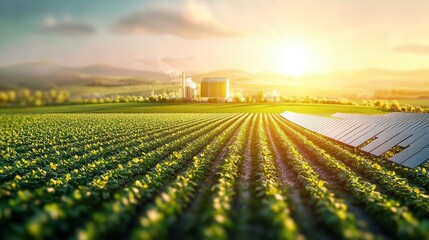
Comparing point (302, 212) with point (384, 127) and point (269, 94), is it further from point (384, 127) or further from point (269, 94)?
point (269, 94)

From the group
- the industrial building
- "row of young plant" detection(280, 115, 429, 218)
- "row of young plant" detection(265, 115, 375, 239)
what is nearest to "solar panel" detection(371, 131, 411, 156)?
"row of young plant" detection(280, 115, 429, 218)

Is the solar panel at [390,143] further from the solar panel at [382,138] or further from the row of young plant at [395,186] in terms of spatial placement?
the row of young plant at [395,186]

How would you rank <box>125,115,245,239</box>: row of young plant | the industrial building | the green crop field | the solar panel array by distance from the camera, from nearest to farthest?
<box>125,115,245,239</box>: row of young plant, the green crop field, the solar panel array, the industrial building

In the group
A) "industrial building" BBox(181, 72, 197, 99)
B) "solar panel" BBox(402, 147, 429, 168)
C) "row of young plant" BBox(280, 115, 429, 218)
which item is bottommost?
"row of young plant" BBox(280, 115, 429, 218)

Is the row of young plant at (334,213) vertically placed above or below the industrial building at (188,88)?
below

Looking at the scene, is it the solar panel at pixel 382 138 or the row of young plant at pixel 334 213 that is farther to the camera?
the solar panel at pixel 382 138

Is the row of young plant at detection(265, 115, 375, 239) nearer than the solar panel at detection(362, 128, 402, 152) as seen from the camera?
Yes

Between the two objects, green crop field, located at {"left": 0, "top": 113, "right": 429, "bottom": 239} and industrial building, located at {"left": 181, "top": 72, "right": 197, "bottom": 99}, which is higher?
industrial building, located at {"left": 181, "top": 72, "right": 197, "bottom": 99}

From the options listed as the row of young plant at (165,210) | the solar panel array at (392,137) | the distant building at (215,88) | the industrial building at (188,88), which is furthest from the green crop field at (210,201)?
the distant building at (215,88)

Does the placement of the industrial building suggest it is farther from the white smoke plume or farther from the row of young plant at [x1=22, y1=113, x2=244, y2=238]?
the row of young plant at [x1=22, y1=113, x2=244, y2=238]

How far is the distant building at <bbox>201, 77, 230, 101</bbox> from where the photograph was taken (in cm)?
13682

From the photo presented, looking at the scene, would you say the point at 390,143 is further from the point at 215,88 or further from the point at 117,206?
the point at 215,88

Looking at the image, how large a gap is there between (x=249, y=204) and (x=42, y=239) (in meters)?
5.59

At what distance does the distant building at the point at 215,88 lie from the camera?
13682 centimetres
